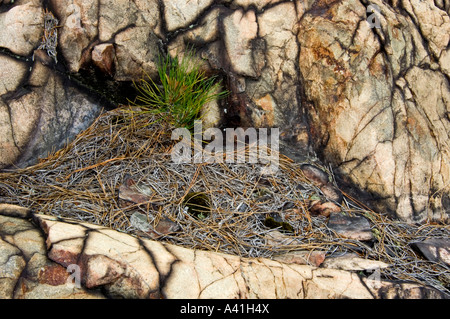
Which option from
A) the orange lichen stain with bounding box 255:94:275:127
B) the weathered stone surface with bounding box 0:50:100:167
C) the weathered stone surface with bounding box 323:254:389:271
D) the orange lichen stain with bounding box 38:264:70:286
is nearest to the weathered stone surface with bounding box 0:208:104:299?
the orange lichen stain with bounding box 38:264:70:286

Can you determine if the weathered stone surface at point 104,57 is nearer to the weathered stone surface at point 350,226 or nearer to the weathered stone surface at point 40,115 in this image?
the weathered stone surface at point 40,115

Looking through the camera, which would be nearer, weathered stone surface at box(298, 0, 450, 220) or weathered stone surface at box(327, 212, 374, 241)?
weathered stone surface at box(327, 212, 374, 241)

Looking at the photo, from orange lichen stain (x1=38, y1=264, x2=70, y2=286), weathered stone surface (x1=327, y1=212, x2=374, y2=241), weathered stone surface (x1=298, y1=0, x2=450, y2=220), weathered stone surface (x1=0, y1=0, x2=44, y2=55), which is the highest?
weathered stone surface (x1=0, y1=0, x2=44, y2=55)

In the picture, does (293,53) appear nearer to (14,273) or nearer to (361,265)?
(361,265)

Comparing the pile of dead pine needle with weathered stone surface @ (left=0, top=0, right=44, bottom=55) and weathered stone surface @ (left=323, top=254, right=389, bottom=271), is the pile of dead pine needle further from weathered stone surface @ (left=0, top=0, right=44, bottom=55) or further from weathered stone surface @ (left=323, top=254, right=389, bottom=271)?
weathered stone surface @ (left=0, top=0, right=44, bottom=55)

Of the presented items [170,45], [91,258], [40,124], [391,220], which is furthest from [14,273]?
[391,220]

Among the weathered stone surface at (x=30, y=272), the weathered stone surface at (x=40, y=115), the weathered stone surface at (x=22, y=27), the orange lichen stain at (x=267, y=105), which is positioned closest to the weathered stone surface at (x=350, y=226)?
the orange lichen stain at (x=267, y=105)

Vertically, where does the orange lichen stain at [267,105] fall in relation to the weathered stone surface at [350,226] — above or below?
above
